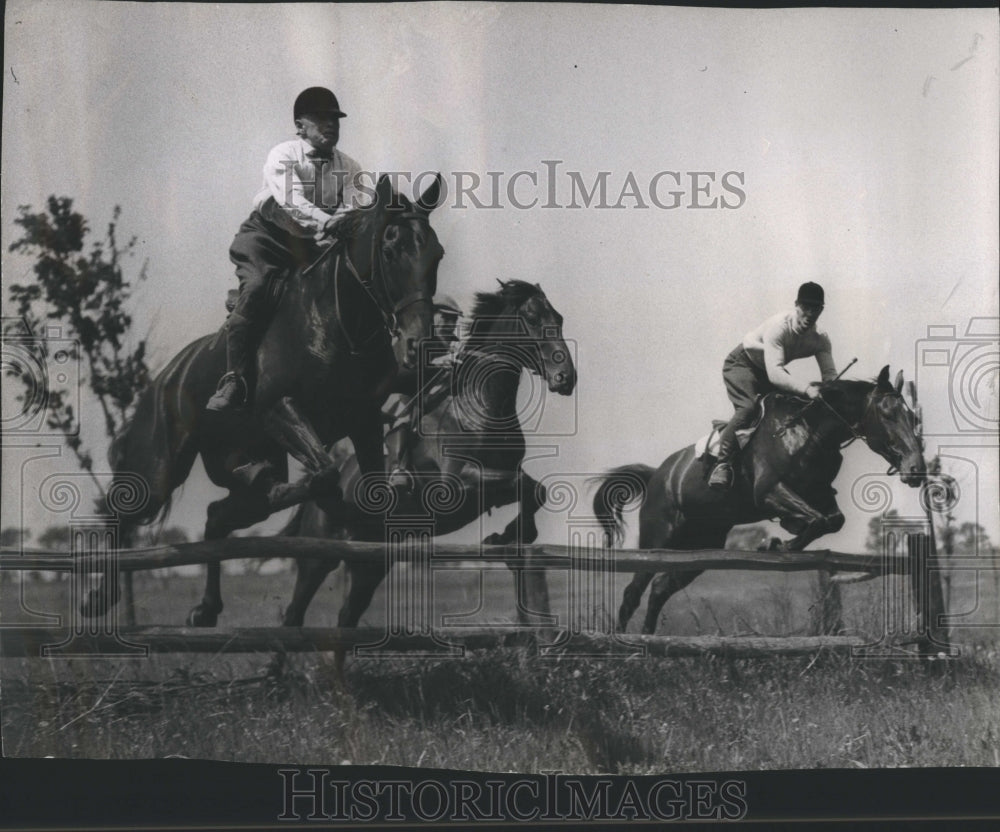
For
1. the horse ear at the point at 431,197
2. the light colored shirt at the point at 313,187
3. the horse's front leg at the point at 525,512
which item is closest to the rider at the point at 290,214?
the light colored shirt at the point at 313,187

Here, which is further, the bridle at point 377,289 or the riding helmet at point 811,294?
the riding helmet at point 811,294

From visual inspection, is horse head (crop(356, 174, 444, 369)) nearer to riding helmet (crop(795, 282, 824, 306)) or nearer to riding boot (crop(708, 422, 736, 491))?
riding boot (crop(708, 422, 736, 491))

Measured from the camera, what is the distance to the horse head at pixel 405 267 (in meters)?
5.21

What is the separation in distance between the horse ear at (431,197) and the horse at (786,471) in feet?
4.63

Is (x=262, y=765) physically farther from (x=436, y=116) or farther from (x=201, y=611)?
(x=436, y=116)

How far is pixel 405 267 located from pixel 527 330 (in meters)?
0.60

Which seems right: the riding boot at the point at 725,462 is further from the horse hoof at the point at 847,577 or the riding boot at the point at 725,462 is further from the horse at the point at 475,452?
the horse at the point at 475,452

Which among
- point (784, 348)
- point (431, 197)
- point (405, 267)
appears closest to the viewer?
point (405, 267)

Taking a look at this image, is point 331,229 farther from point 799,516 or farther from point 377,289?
point 799,516

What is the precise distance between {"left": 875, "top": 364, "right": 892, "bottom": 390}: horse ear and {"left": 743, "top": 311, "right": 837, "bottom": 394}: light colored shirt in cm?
19

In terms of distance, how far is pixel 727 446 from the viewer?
5.44 metres

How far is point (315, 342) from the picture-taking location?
17.5ft

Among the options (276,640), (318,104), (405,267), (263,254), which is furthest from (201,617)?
(318,104)

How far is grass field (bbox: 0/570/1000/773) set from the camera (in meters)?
5.35
